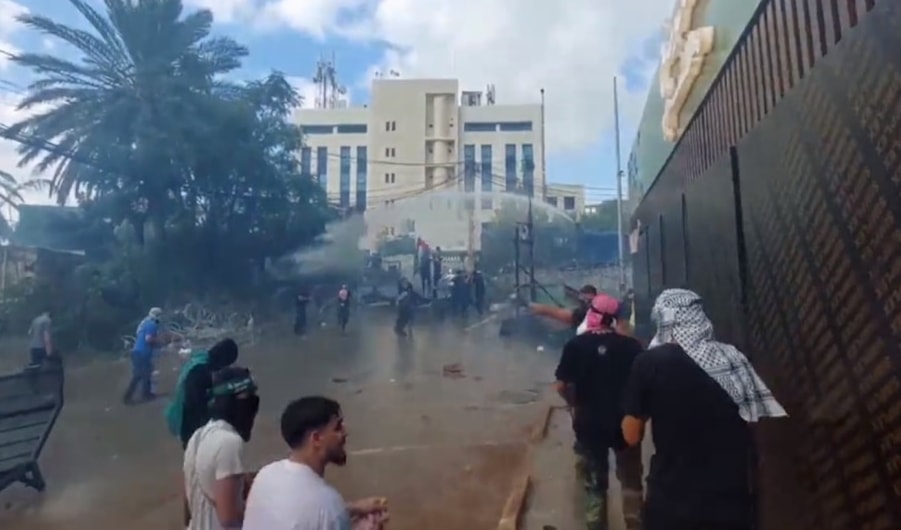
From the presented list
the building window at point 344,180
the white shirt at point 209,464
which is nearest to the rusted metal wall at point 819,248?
the white shirt at point 209,464

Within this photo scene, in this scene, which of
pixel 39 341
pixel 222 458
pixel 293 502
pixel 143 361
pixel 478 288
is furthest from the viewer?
pixel 478 288

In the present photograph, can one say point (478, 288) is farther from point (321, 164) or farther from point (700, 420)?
point (700, 420)

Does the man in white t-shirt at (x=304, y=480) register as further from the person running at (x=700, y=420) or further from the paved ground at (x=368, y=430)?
the paved ground at (x=368, y=430)

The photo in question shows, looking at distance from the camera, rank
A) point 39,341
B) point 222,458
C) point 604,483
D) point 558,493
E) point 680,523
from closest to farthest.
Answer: point 222,458, point 680,523, point 604,483, point 558,493, point 39,341

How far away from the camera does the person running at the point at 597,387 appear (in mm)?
2961

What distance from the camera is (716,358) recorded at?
5.95 ft

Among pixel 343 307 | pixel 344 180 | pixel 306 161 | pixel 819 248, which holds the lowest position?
pixel 343 307

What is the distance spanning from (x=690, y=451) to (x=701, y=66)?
4.38m

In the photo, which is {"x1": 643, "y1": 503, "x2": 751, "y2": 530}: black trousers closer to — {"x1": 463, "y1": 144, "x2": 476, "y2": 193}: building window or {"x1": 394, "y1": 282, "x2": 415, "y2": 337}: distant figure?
{"x1": 394, "y1": 282, "x2": 415, "y2": 337}: distant figure

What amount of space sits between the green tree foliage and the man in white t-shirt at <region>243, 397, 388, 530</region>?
24.0ft

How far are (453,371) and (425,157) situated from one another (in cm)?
271

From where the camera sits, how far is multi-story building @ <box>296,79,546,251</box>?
848 centimetres

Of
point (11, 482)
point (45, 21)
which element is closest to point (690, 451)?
point (11, 482)

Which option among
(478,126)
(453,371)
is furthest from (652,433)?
(478,126)
